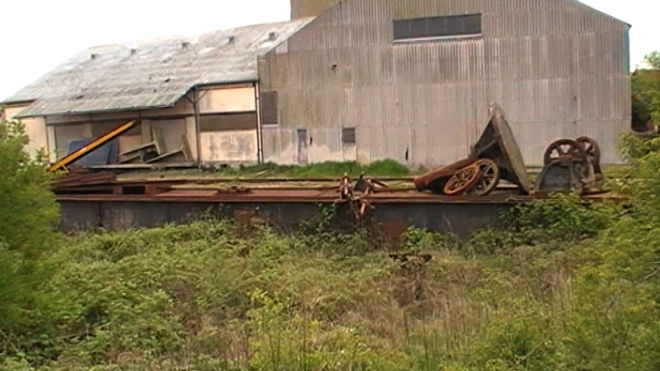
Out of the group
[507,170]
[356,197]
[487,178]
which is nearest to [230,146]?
[356,197]

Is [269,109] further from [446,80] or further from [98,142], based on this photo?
[98,142]

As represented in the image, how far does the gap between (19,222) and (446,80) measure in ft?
64.5

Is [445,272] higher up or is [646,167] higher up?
[646,167]

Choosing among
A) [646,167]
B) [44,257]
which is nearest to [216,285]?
[44,257]

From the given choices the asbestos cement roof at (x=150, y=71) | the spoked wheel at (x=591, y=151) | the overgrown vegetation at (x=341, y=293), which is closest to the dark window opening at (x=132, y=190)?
the overgrown vegetation at (x=341, y=293)

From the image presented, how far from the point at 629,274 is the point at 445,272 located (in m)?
4.51

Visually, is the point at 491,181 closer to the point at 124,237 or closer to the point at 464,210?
the point at 464,210

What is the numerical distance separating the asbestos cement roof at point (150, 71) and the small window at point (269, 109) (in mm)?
940

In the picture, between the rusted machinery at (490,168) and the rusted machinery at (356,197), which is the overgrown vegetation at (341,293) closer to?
the rusted machinery at (356,197)

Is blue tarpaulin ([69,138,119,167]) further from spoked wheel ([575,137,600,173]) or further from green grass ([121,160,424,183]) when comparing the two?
spoked wheel ([575,137,600,173])

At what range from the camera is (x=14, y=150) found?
7.05 m

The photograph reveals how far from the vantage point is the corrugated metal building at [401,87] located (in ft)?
77.9

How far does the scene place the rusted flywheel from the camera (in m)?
11.6

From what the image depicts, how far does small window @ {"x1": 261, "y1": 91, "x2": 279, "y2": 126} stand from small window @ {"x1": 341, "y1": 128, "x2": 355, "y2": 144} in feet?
8.67
